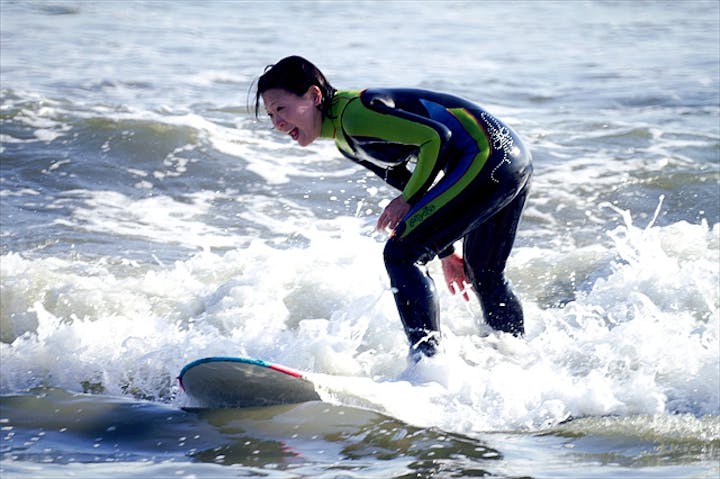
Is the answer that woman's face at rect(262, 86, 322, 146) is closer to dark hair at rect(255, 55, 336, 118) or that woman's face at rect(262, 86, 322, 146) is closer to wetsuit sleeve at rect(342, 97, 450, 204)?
dark hair at rect(255, 55, 336, 118)

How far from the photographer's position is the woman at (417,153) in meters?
4.71

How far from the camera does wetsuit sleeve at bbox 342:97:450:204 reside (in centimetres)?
467

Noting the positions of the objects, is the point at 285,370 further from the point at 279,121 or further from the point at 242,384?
the point at 279,121

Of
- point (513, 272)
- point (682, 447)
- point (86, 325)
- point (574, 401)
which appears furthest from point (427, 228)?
point (513, 272)

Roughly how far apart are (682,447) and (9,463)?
265 centimetres

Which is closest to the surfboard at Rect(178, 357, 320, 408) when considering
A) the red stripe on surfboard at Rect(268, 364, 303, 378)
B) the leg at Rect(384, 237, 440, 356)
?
the red stripe on surfboard at Rect(268, 364, 303, 378)

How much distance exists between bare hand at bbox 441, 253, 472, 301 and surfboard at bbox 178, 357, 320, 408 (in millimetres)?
995

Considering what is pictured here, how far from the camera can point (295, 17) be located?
70.2 ft

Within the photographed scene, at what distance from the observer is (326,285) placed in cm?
693

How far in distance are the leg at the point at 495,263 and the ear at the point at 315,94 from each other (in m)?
0.99

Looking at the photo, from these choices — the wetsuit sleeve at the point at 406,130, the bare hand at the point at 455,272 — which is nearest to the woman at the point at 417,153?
the wetsuit sleeve at the point at 406,130

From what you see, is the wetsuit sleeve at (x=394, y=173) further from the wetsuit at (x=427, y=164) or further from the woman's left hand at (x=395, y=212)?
the woman's left hand at (x=395, y=212)

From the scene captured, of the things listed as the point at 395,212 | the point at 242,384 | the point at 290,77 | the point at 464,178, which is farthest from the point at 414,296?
the point at 290,77

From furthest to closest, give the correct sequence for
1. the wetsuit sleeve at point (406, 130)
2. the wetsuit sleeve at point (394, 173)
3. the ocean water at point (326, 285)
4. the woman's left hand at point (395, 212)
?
the wetsuit sleeve at point (394, 173) → the woman's left hand at point (395, 212) → the wetsuit sleeve at point (406, 130) → the ocean water at point (326, 285)
